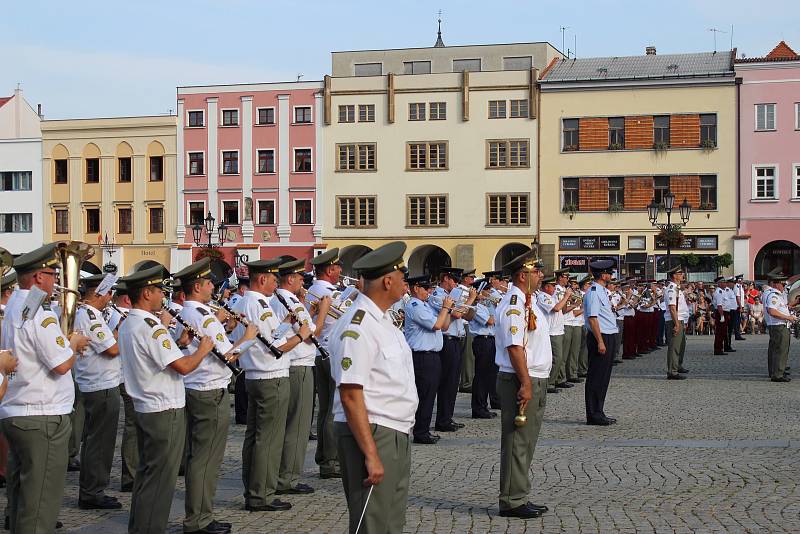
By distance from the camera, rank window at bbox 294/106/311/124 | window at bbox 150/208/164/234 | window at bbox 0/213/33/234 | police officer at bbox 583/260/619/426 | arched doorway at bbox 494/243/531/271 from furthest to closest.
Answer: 1. window at bbox 0/213/33/234
2. window at bbox 150/208/164/234
3. window at bbox 294/106/311/124
4. arched doorway at bbox 494/243/531/271
5. police officer at bbox 583/260/619/426

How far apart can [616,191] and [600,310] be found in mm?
39084

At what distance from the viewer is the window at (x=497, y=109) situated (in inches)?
2180

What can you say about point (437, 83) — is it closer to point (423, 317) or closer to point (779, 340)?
point (779, 340)

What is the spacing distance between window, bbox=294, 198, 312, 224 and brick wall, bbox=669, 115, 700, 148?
18548 mm

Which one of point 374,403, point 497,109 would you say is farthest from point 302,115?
point 374,403

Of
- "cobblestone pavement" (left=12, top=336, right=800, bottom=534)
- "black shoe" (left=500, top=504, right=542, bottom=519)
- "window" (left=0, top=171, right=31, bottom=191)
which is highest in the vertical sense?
"window" (left=0, top=171, right=31, bottom=191)

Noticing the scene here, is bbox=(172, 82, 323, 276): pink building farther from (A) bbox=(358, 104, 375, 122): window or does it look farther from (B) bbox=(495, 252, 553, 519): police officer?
(B) bbox=(495, 252, 553, 519): police officer

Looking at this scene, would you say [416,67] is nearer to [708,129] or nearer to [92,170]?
[708,129]

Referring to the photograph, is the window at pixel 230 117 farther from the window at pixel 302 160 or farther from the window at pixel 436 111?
the window at pixel 436 111

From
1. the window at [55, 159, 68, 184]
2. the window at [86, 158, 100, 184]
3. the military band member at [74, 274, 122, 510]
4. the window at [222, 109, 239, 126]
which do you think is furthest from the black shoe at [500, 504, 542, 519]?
the window at [55, 159, 68, 184]

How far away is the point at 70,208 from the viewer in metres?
61.8

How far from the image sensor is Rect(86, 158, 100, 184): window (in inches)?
2415

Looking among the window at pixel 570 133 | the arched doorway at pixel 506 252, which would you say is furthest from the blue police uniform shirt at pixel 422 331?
the arched doorway at pixel 506 252

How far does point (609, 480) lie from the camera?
10859 millimetres
